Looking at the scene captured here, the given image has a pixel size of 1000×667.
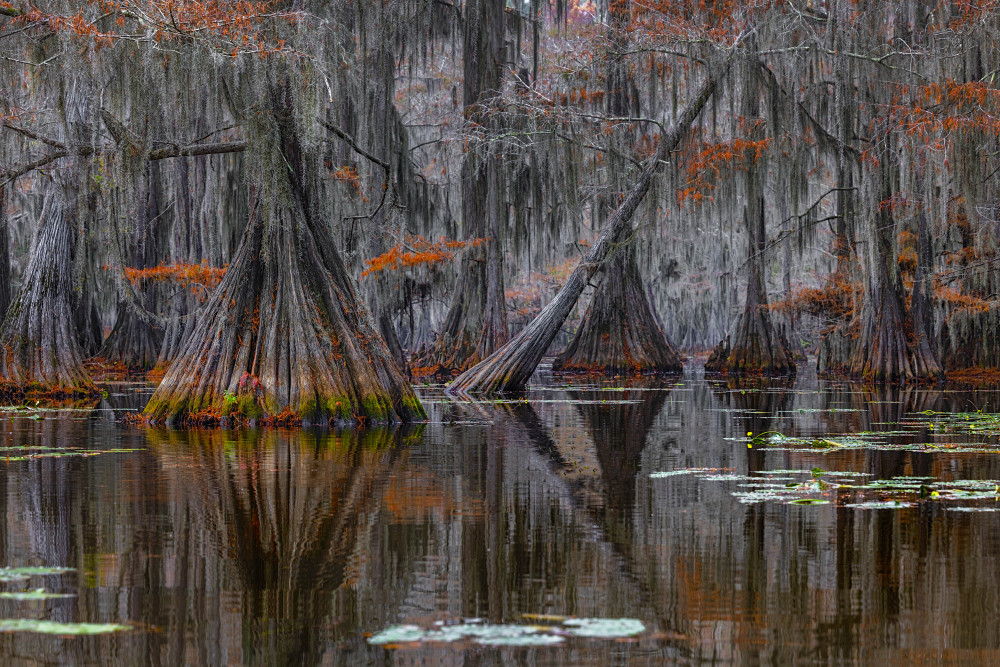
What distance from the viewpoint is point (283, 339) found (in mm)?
10516

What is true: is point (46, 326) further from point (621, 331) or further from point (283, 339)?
point (621, 331)

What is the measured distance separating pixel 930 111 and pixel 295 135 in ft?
31.3

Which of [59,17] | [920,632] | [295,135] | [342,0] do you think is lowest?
[920,632]

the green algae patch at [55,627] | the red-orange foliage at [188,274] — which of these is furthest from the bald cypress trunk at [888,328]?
the green algae patch at [55,627]

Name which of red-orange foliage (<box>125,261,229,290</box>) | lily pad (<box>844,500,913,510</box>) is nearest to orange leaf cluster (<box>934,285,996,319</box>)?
red-orange foliage (<box>125,261,229,290</box>)

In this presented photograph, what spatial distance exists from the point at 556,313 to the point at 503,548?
40.3ft

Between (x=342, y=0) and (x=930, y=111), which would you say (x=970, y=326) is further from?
(x=342, y=0)

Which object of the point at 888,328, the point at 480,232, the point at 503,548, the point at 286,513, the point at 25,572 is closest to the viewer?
the point at 25,572

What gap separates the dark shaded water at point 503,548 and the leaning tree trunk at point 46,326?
6.33 meters

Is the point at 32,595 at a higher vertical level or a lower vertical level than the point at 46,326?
lower

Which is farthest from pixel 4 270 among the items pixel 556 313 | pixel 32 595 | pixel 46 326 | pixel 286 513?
pixel 32 595

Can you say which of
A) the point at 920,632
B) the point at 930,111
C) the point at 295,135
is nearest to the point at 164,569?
the point at 920,632

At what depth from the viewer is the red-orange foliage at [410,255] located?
1997cm

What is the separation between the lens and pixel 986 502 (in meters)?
5.52
